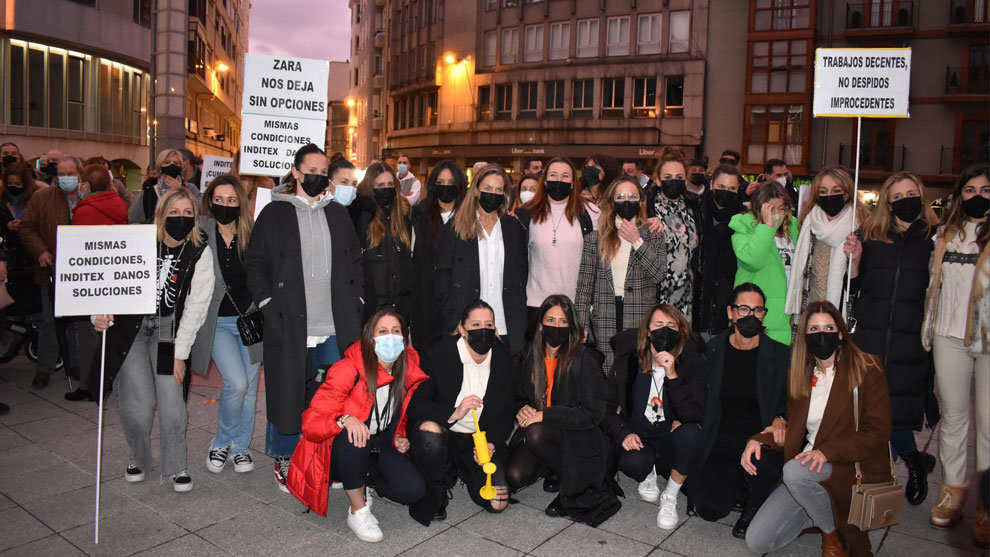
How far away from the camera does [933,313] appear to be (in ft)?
17.4

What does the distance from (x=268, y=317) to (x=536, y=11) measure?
36.0 m

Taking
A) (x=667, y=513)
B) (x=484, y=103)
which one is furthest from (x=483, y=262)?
(x=484, y=103)

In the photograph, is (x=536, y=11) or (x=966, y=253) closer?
(x=966, y=253)

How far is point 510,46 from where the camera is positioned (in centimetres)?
4009

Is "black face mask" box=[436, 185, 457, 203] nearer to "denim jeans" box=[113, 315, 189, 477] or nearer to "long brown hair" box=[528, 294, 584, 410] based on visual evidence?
"long brown hair" box=[528, 294, 584, 410]

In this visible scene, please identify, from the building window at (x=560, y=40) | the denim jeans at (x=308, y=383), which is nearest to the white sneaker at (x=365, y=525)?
the denim jeans at (x=308, y=383)

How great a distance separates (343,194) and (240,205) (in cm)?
81

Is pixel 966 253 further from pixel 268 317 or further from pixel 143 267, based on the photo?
pixel 143 267

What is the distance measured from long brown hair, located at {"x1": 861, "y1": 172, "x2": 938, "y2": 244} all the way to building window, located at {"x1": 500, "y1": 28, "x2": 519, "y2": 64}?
3553 cm

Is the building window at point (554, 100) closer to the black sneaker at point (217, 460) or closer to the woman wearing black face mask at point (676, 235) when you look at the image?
the woman wearing black face mask at point (676, 235)

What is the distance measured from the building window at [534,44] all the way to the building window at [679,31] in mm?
7116

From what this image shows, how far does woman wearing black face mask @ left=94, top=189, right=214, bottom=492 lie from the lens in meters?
5.39

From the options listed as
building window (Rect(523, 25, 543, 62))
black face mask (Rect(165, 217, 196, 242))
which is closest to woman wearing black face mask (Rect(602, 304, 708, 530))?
black face mask (Rect(165, 217, 196, 242))

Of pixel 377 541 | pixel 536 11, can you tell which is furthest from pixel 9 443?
pixel 536 11
